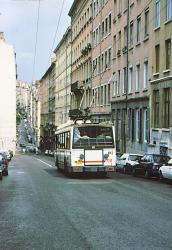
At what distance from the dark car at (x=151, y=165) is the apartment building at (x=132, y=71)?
9.50 meters

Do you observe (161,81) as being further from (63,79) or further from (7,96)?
(7,96)

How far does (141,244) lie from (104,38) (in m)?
49.7

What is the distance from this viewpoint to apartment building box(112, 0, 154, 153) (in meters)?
40.6

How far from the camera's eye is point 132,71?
44781 mm

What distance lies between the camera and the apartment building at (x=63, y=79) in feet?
296

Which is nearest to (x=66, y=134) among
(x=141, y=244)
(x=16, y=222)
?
(x=16, y=222)

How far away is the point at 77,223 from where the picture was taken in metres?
11.6

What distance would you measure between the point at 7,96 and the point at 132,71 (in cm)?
7565

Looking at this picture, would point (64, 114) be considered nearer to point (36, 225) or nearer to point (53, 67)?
point (53, 67)

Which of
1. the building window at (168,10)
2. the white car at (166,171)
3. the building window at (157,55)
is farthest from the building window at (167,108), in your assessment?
the white car at (166,171)

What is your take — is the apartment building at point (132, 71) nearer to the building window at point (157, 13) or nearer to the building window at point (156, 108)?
the building window at point (157, 13)

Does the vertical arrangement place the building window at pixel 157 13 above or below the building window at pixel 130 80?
above

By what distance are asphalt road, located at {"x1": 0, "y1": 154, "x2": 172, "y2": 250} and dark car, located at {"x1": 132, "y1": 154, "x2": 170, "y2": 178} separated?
862 cm

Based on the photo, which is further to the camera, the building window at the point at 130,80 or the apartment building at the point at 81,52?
the apartment building at the point at 81,52
